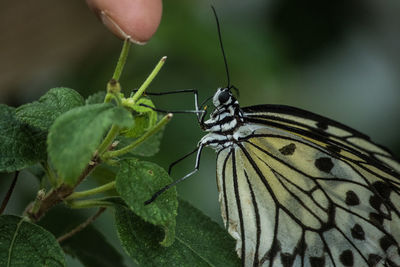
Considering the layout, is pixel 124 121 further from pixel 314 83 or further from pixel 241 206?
pixel 314 83

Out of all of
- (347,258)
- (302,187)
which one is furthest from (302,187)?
(347,258)

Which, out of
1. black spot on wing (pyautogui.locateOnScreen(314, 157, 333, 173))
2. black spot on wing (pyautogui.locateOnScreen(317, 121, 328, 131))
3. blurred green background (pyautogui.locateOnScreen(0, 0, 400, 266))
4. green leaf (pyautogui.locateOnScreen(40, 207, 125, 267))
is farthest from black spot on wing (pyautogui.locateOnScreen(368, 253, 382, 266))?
blurred green background (pyautogui.locateOnScreen(0, 0, 400, 266))

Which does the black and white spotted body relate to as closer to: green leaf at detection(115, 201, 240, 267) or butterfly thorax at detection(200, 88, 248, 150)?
butterfly thorax at detection(200, 88, 248, 150)

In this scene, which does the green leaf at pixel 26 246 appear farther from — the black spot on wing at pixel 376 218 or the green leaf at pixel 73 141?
the black spot on wing at pixel 376 218

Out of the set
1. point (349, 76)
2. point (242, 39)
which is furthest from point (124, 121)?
point (349, 76)

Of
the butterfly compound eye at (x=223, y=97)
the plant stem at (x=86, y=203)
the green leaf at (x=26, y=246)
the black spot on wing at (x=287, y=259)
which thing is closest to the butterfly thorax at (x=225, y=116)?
the butterfly compound eye at (x=223, y=97)

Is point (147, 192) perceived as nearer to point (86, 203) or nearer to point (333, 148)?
point (86, 203)

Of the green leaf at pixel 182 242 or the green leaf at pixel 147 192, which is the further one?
the green leaf at pixel 182 242
